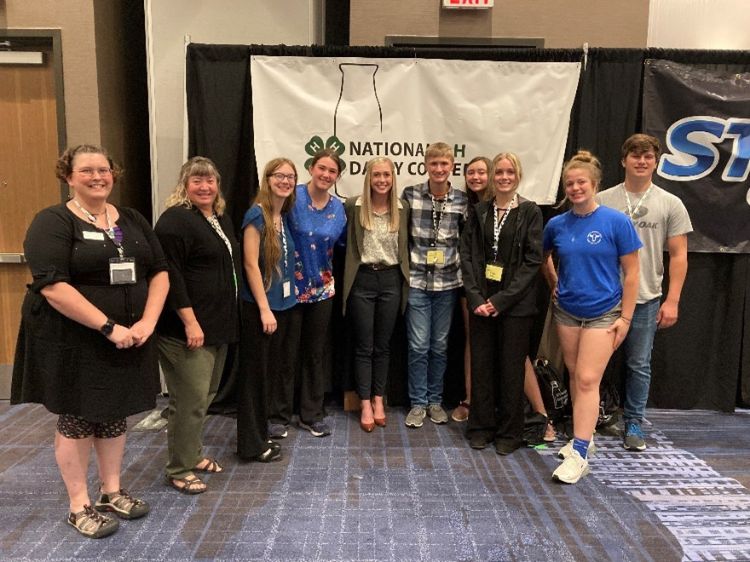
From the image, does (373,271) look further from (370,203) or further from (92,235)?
(92,235)

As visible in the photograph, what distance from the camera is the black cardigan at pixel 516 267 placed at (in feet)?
8.91

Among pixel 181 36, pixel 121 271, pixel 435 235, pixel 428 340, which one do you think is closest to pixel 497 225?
pixel 435 235

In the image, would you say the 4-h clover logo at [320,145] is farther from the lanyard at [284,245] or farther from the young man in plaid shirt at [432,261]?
the lanyard at [284,245]

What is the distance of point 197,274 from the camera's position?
225 centimetres

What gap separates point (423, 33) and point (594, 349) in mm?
2100

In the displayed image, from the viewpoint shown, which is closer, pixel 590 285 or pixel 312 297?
pixel 590 285

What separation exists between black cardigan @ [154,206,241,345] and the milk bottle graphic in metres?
1.17

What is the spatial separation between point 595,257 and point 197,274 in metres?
1.77

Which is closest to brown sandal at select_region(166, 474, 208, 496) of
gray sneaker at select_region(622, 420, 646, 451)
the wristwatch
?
the wristwatch

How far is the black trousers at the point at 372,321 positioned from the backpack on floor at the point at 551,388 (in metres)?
0.86

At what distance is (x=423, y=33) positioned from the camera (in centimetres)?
330

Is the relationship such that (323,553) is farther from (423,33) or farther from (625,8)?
(625,8)

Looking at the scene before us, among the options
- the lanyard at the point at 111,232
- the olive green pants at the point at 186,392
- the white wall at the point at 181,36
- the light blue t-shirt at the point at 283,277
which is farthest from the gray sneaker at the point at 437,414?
the white wall at the point at 181,36

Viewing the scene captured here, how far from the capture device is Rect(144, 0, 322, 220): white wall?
330cm
